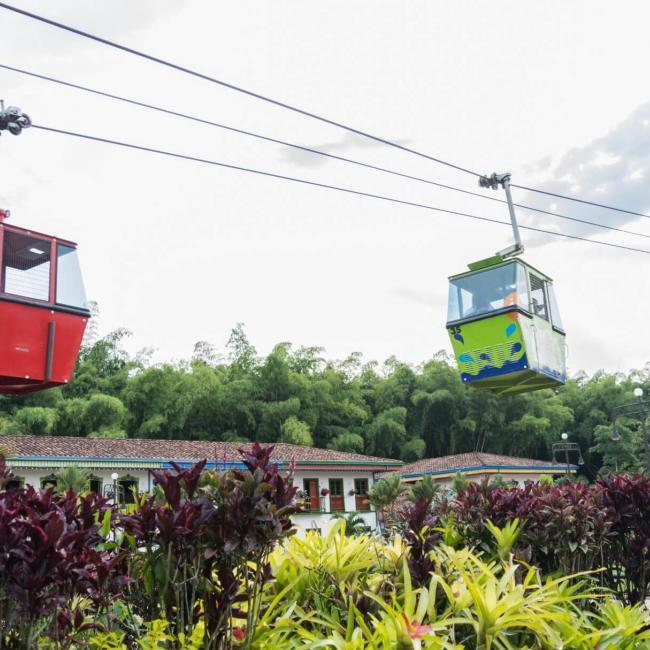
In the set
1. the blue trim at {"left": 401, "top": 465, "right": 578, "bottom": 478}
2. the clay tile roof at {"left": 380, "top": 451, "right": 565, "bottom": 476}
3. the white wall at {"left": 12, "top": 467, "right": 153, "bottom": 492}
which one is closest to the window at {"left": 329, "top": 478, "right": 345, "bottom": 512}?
the clay tile roof at {"left": 380, "top": 451, "right": 565, "bottom": 476}

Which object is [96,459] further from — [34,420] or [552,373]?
[552,373]

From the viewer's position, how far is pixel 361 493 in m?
34.2

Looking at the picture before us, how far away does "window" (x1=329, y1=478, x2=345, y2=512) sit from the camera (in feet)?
108

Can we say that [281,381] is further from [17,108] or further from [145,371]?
[17,108]

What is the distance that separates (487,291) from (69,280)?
5.21m

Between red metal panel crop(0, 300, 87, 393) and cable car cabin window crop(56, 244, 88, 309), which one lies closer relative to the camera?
red metal panel crop(0, 300, 87, 393)

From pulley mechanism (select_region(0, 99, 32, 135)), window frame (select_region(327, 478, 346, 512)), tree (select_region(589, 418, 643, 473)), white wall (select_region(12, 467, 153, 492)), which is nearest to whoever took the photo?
pulley mechanism (select_region(0, 99, 32, 135))

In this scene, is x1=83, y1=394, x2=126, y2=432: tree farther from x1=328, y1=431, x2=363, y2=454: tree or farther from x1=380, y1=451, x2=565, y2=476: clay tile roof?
x1=380, y1=451, x2=565, y2=476: clay tile roof

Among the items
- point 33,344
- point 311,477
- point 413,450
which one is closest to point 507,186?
point 33,344

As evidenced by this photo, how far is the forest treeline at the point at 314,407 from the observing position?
3419cm

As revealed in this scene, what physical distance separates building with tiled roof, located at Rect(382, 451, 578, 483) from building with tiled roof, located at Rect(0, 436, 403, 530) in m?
2.72

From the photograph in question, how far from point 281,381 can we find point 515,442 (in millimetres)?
16992


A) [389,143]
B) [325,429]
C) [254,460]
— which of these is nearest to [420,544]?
[254,460]

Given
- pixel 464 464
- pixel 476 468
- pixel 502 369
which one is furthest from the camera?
pixel 464 464
